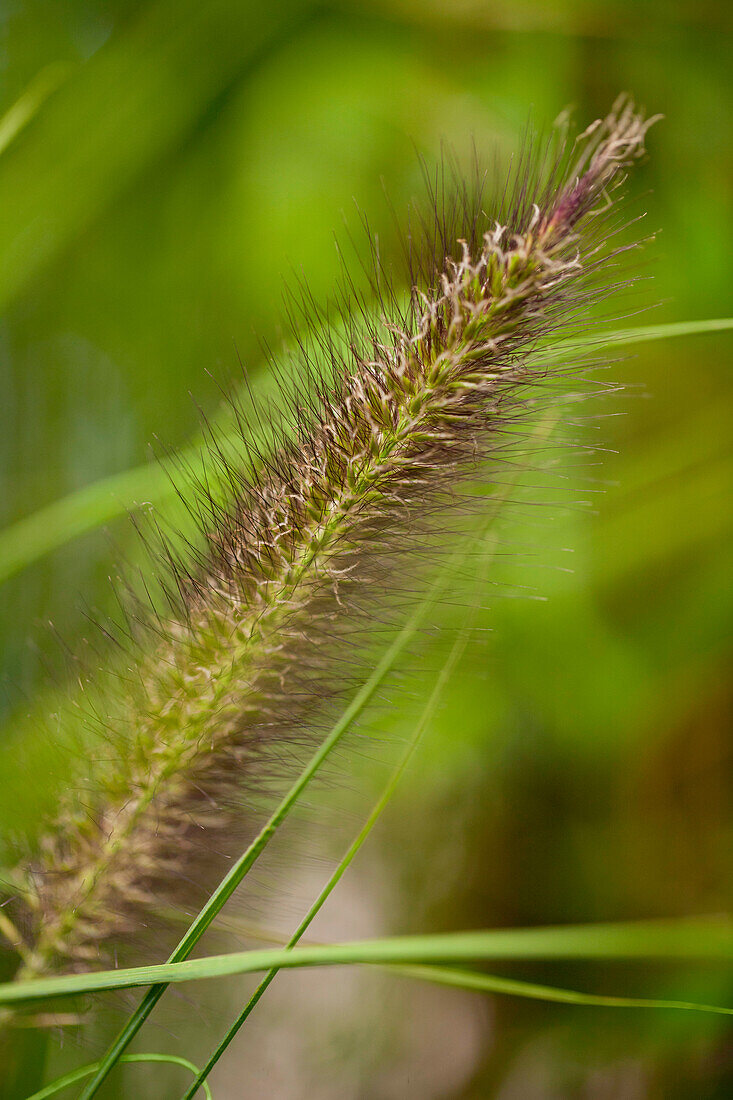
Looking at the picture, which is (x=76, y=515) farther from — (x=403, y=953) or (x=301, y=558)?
(x=403, y=953)

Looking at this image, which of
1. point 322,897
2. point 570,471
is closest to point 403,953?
point 322,897

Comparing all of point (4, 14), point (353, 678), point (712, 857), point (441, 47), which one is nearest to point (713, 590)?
point (712, 857)

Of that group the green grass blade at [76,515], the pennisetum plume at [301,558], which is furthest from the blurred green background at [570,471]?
the pennisetum plume at [301,558]

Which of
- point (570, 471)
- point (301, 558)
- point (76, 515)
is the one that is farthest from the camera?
point (570, 471)

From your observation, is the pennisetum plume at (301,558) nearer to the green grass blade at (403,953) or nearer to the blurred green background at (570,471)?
the green grass blade at (403,953)

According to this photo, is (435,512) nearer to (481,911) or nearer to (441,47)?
(481,911)

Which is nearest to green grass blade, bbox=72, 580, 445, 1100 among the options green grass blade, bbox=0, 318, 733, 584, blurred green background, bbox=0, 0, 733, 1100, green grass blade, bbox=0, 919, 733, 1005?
green grass blade, bbox=0, 919, 733, 1005

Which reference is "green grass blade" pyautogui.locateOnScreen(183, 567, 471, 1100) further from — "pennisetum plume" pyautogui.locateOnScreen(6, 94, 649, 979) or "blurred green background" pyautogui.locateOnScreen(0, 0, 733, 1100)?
"blurred green background" pyautogui.locateOnScreen(0, 0, 733, 1100)
